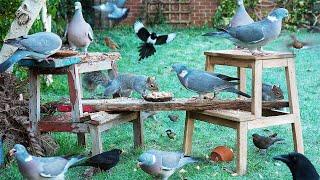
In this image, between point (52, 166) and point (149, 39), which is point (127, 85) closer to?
point (149, 39)

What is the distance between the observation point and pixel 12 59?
498cm

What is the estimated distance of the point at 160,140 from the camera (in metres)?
6.59

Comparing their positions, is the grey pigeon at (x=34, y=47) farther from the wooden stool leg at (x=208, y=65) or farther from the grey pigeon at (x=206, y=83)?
the wooden stool leg at (x=208, y=65)

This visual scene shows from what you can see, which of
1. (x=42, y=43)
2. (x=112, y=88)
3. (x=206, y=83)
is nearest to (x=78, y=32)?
(x=42, y=43)

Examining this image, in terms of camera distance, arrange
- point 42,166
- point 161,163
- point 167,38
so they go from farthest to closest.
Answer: point 167,38 < point 161,163 < point 42,166

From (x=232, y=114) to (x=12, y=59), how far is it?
6.17 feet

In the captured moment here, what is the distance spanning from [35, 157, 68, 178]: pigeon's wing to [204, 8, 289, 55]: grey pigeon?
1864mm

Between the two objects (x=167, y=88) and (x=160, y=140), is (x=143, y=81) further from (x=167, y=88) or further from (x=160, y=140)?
(x=167, y=88)

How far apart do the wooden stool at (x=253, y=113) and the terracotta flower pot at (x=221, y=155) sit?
0.31 m

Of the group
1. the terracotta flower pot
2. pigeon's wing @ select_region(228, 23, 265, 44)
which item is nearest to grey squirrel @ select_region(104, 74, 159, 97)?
the terracotta flower pot

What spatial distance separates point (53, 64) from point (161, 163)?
1.22 metres

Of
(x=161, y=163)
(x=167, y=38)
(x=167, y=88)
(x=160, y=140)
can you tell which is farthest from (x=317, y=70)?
(x=161, y=163)

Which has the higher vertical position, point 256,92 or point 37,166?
point 256,92

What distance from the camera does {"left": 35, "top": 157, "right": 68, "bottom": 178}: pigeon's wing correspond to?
14.9 ft
